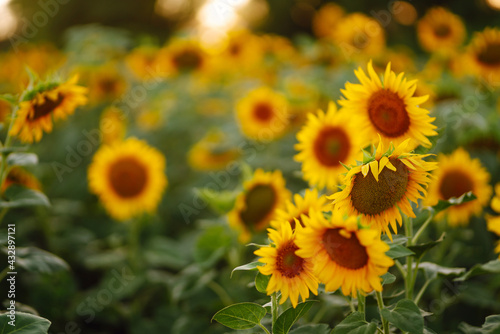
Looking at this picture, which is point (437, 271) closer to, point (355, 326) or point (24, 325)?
point (355, 326)

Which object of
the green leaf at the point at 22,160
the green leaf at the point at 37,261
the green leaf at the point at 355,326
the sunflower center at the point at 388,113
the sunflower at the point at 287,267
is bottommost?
the green leaf at the point at 37,261

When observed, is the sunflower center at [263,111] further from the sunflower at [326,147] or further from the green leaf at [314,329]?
the green leaf at [314,329]

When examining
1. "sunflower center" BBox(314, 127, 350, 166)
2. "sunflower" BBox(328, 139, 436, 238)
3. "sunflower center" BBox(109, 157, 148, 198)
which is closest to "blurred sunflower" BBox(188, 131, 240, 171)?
"sunflower center" BBox(109, 157, 148, 198)

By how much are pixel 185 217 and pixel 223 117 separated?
1.19m

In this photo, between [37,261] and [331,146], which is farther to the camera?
[331,146]

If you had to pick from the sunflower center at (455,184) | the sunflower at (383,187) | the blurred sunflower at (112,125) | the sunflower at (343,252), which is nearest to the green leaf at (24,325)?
the sunflower at (343,252)

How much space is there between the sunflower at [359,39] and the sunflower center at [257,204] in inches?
69.9

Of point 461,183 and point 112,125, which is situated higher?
point 461,183

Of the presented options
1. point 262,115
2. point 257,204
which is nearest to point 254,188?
point 257,204

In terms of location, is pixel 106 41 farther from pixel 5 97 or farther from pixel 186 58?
pixel 5 97

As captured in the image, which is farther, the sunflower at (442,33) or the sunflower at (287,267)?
the sunflower at (442,33)

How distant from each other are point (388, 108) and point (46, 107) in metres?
1.03

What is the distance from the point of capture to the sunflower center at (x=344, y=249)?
3.05ft

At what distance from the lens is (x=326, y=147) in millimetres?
1742
